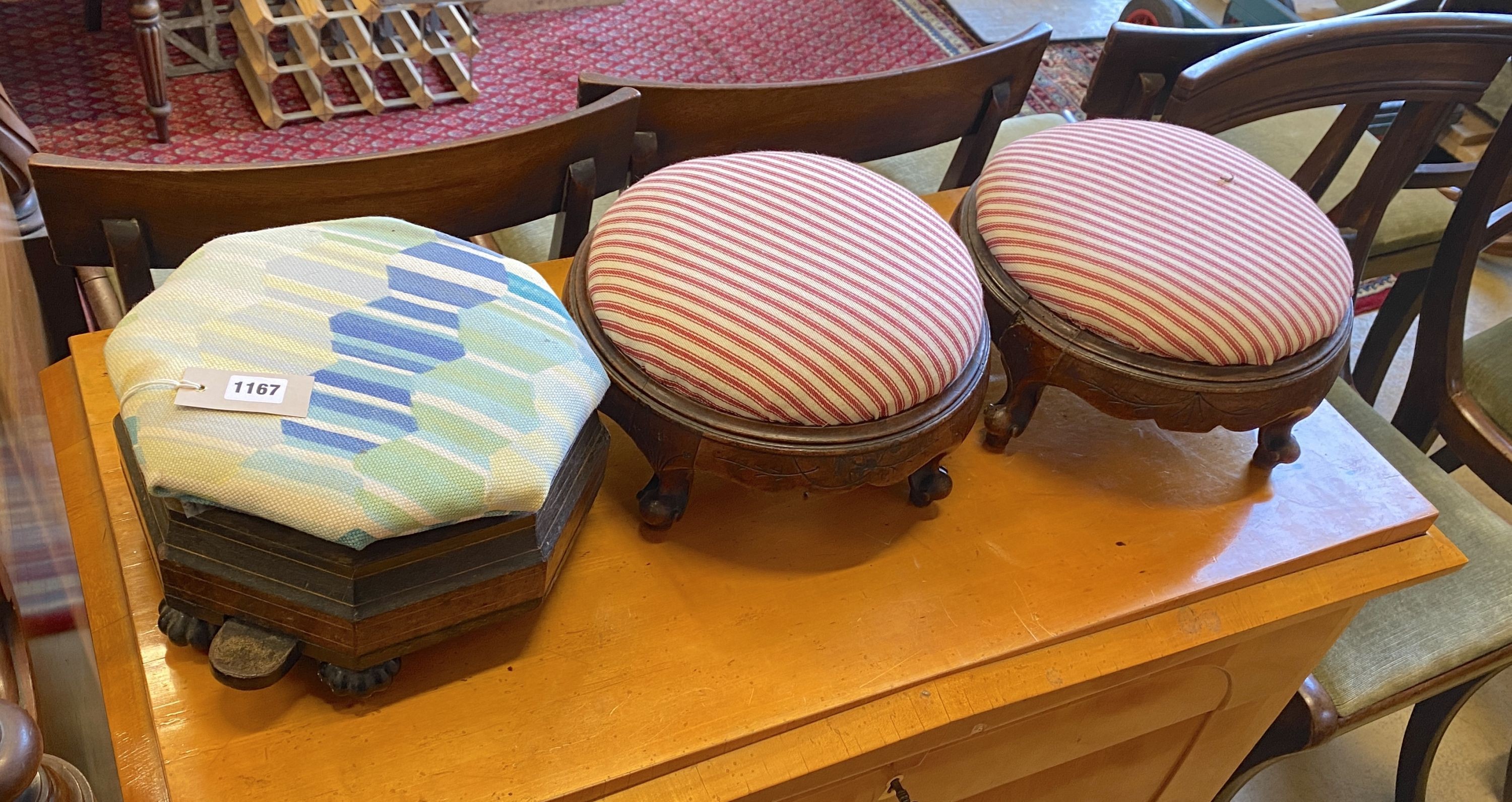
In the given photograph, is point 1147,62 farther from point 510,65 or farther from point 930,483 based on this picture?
point 510,65

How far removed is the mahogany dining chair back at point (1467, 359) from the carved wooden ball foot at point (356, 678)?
1321mm

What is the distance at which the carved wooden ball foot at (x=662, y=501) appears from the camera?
2.62ft

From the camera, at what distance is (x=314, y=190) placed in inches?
33.9

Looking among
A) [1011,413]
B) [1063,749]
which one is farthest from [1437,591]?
[1011,413]

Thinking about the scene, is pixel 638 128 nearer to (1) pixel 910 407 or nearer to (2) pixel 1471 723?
(1) pixel 910 407

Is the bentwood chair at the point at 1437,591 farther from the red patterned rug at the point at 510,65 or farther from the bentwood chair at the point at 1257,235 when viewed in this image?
the red patterned rug at the point at 510,65

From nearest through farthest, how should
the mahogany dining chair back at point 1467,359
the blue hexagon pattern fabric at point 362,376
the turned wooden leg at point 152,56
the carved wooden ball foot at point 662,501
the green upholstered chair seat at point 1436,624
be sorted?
the blue hexagon pattern fabric at point 362,376 < the carved wooden ball foot at point 662,501 < the green upholstered chair seat at point 1436,624 < the mahogany dining chair back at point 1467,359 < the turned wooden leg at point 152,56

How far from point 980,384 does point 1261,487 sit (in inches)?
14.0

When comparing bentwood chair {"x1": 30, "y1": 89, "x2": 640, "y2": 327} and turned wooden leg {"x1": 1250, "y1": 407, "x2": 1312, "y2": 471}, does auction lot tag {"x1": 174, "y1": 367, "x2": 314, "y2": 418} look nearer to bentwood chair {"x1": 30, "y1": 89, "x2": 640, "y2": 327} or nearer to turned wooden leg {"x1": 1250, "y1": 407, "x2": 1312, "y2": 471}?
bentwood chair {"x1": 30, "y1": 89, "x2": 640, "y2": 327}

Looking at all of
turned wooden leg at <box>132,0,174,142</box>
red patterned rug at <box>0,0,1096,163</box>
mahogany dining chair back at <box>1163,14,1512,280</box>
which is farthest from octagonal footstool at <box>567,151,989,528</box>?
turned wooden leg at <box>132,0,174,142</box>

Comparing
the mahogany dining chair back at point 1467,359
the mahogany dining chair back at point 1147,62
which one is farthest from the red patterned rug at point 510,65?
the mahogany dining chair back at point 1147,62

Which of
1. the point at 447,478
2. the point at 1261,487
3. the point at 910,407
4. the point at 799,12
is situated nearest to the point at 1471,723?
the point at 1261,487

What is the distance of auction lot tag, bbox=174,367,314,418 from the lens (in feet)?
1.96

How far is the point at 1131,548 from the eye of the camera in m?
0.91
